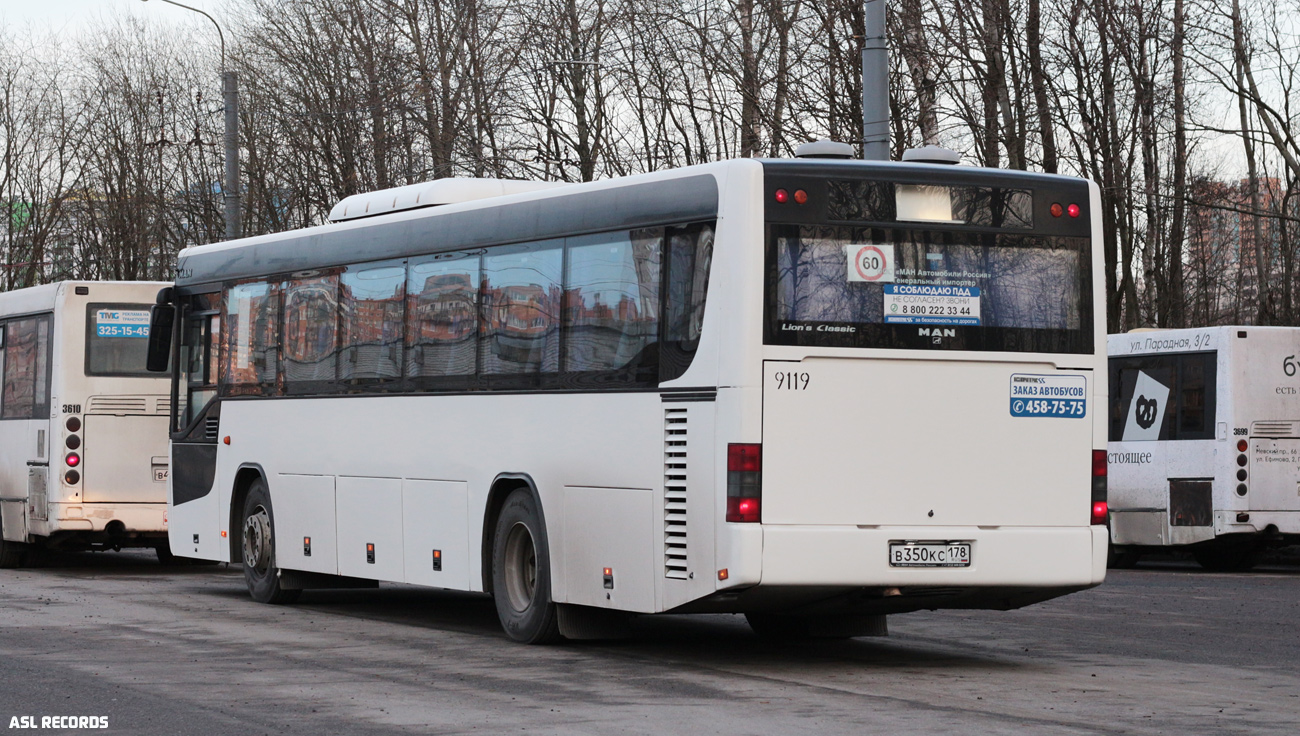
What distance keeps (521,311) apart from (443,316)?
3.59ft

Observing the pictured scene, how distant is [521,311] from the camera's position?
42.5ft

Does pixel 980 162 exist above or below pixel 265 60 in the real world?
below

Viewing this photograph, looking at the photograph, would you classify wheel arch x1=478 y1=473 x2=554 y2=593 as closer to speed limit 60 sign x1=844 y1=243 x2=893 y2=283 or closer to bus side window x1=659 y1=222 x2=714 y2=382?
bus side window x1=659 y1=222 x2=714 y2=382

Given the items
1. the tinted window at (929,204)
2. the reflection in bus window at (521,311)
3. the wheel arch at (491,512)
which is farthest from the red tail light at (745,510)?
the wheel arch at (491,512)

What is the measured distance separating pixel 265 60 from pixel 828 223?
102 ft

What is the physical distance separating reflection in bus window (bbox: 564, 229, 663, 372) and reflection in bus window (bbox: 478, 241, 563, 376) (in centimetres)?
18

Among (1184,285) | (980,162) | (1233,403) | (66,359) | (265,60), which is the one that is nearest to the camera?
(66,359)

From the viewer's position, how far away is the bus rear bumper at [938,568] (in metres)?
11.0

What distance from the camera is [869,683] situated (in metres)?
10.9

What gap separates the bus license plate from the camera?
1121 centimetres

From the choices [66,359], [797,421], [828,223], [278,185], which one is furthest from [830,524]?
[278,185]

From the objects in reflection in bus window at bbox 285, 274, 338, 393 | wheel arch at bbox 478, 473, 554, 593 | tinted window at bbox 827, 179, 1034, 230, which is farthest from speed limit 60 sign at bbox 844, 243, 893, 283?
reflection in bus window at bbox 285, 274, 338, 393

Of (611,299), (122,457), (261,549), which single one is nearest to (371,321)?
(261,549)

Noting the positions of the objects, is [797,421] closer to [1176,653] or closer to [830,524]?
[830,524]
